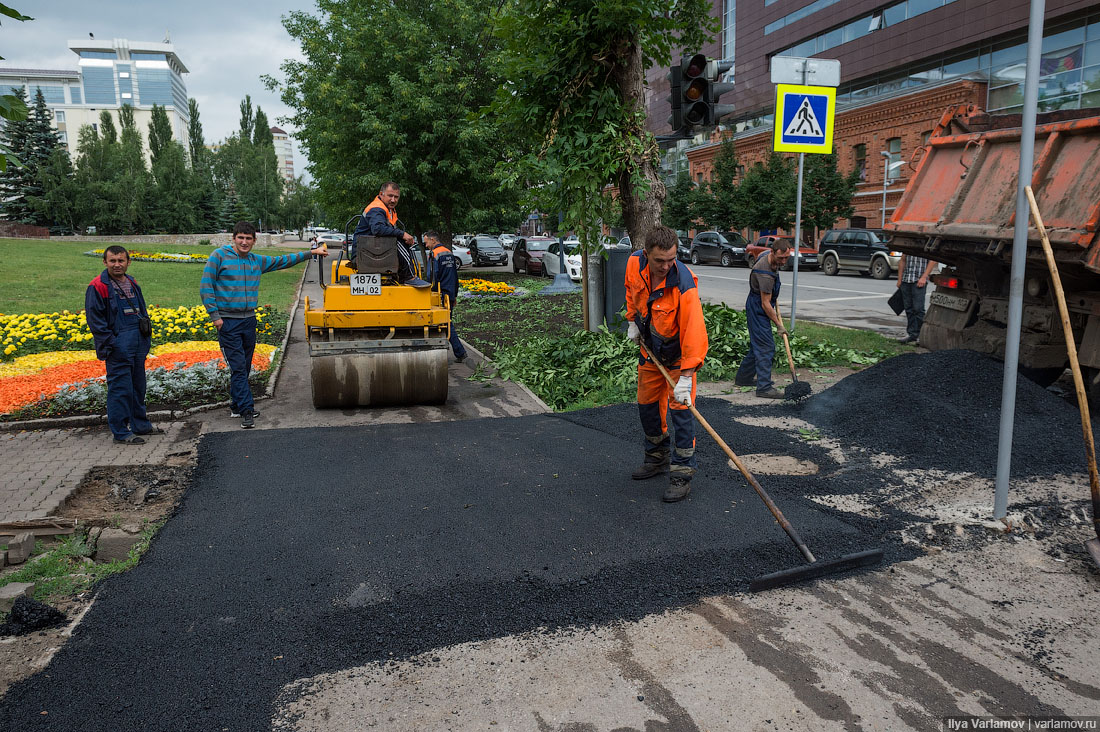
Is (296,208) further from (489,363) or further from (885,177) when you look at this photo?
(489,363)

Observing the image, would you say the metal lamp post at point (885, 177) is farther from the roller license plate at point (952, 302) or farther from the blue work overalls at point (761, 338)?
the blue work overalls at point (761, 338)

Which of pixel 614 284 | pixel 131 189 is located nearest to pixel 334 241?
pixel 614 284

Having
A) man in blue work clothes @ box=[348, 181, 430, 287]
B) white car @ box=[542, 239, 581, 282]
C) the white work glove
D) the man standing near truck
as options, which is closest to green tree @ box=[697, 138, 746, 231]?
white car @ box=[542, 239, 581, 282]

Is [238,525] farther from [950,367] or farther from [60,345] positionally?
[60,345]

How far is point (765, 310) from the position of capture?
8039 mm

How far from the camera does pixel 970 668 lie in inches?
123

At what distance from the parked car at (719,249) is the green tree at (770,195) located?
2.46m

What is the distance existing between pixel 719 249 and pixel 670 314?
95.5 feet

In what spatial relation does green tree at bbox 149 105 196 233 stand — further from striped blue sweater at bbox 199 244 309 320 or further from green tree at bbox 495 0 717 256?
striped blue sweater at bbox 199 244 309 320

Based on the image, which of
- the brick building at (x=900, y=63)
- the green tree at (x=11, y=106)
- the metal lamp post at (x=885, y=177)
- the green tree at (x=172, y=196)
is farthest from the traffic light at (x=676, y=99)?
the green tree at (x=172, y=196)

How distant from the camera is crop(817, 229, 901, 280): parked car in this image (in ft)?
80.9

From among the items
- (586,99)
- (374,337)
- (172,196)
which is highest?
A: (172,196)

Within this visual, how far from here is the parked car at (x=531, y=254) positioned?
27.5 metres

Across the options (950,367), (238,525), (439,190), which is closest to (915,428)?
(950,367)
